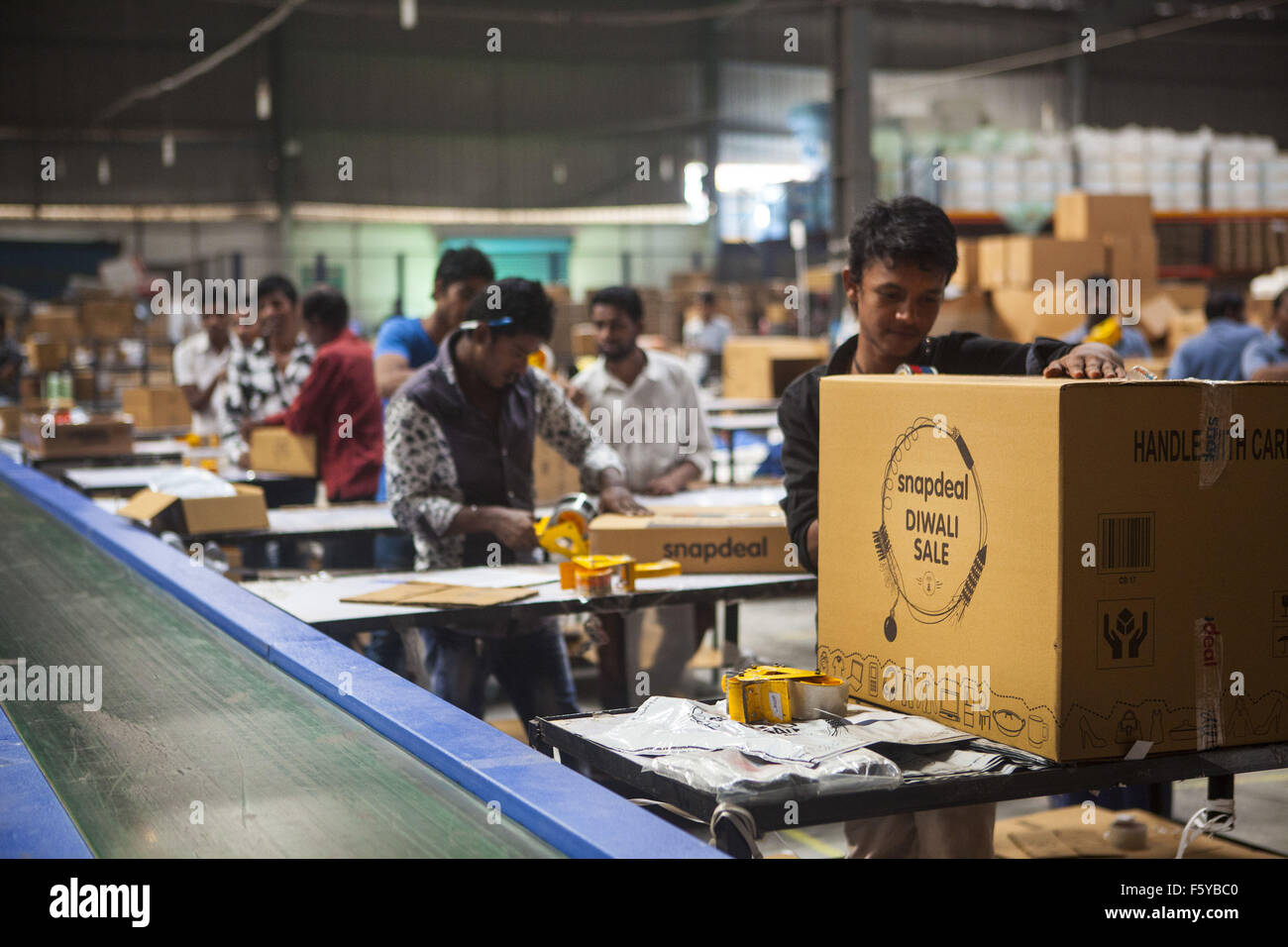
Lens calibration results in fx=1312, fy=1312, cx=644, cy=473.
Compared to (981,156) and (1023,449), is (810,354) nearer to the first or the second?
(981,156)

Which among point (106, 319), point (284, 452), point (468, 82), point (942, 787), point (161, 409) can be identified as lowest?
point (942, 787)

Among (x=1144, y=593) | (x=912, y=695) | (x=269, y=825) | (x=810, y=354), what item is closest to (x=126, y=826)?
(x=269, y=825)

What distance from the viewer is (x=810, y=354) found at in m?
8.90

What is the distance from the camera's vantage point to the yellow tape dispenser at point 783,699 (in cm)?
182

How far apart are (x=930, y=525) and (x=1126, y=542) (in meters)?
0.28

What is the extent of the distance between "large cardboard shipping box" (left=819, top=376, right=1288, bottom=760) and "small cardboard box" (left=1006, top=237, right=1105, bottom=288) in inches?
307

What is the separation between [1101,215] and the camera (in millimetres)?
9867

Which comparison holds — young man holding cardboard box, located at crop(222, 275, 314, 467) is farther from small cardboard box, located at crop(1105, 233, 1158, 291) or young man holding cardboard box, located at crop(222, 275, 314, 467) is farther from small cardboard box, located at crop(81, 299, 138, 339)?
small cardboard box, located at crop(81, 299, 138, 339)

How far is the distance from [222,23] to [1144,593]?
22.3 metres

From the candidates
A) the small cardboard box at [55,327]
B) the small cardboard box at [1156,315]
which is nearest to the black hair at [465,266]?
the small cardboard box at [1156,315]

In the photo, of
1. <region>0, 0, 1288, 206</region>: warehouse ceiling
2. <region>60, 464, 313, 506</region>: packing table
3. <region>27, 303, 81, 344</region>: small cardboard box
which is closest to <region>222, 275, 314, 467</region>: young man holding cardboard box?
<region>60, 464, 313, 506</region>: packing table

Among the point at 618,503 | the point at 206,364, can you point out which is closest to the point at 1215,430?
the point at 618,503

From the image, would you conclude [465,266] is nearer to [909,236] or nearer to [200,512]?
[200,512]

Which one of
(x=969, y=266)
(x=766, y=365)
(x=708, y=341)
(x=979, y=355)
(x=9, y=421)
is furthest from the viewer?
(x=708, y=341)
